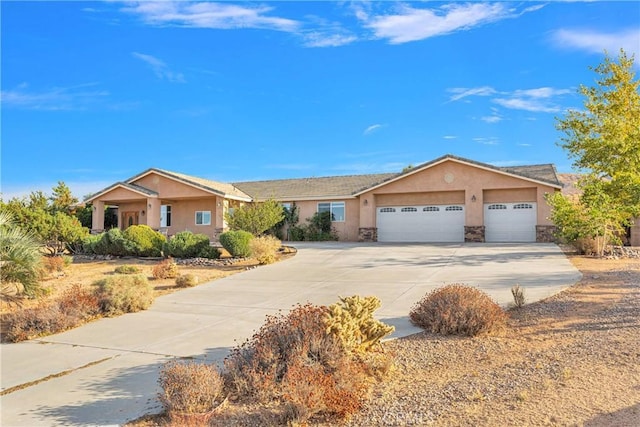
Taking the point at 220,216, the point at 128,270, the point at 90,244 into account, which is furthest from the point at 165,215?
the point at 128,270

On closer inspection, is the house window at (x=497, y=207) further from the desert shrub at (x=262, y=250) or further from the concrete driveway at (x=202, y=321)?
the desert shrub at (x=262, y=250)

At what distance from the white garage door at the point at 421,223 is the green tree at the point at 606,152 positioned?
7.13 metres

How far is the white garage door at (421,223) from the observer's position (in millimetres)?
27812

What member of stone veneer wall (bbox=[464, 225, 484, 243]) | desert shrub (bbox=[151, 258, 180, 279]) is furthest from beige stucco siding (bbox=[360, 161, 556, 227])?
desert shrub (bbox=[151, 258, 180, 279])

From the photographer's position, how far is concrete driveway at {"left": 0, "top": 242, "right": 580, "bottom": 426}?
229 inches

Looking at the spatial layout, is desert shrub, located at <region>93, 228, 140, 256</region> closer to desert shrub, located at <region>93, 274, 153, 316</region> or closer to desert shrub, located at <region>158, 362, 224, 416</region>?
desert shrub, located at <region>93, 274, 153, 316</region>

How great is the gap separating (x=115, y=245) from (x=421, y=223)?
16.9m

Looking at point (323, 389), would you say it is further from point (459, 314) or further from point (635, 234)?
point (635, 234)

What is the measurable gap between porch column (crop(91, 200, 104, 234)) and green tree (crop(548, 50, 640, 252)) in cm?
2915

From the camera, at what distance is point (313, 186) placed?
111 feet

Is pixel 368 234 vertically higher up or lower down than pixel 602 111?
lower down

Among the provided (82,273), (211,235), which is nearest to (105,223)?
(211,235)

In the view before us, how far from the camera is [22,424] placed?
205 inches

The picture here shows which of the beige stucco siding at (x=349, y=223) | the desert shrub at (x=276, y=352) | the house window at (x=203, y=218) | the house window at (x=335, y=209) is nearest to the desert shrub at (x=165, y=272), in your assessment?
the desert shrub at (x=276, y=352)
